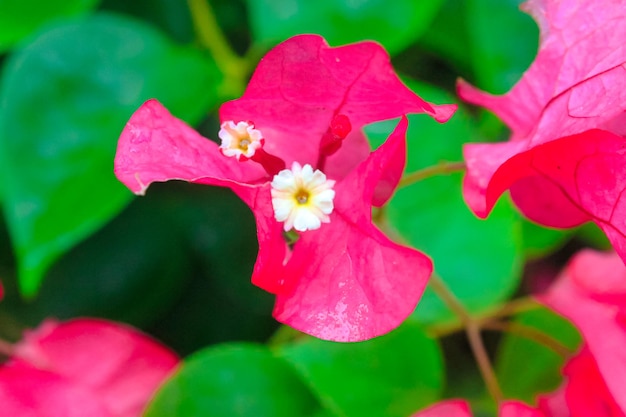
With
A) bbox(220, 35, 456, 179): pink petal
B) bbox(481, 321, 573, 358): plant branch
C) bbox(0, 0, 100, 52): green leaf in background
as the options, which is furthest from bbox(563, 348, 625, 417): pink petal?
bbox(0, 0, 100, 52): green leaf in background

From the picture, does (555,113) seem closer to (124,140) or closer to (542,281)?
(124,140)

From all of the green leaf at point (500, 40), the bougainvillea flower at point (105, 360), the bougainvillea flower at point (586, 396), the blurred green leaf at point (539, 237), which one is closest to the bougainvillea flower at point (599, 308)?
the bougainvillea flower at point (586, 396)

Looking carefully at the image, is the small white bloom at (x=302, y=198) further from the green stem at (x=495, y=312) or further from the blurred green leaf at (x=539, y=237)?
the blurred green leaf at (x=539, y=237)

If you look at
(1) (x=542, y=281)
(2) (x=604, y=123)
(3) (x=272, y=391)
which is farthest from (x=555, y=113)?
(1) (x=542, y=281)

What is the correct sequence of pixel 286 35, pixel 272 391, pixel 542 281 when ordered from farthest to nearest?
pixel 542 281 → pixel 286 35 → pixel 272 391

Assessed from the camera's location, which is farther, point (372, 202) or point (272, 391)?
point (272, 391)

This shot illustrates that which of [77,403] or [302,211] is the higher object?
[302,211]

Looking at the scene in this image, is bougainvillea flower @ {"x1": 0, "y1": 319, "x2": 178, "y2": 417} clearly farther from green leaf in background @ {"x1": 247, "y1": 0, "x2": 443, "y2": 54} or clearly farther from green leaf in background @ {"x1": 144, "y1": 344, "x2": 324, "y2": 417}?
green leaf in background @ {"x1": 247, "y1": 0, "x2": 443, "y2": 54}
